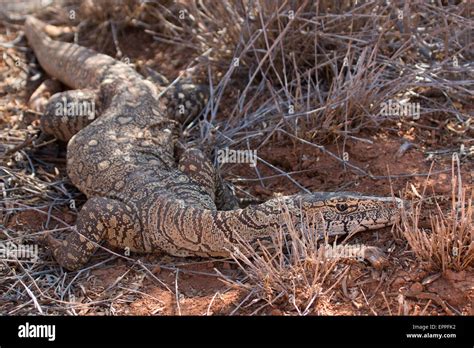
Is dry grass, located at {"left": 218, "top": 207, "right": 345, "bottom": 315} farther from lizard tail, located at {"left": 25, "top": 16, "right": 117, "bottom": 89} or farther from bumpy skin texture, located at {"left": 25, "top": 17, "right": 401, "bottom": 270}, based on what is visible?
lizard tail, located at {"left": 25, "top": 16, "right": 117, "bottom": 89}

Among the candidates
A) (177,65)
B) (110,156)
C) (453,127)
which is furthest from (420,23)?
(110,156)

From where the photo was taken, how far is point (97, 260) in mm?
6090

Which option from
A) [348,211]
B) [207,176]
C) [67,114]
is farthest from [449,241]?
[67,114]

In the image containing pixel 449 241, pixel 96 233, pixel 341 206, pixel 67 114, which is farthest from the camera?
pixel 67 114

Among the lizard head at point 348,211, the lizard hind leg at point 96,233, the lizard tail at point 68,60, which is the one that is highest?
the lizard head at point 348,211

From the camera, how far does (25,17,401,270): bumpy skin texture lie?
5391 mm

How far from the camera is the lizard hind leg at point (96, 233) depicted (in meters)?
5.93

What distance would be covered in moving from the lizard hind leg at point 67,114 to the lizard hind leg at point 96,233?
1.71m

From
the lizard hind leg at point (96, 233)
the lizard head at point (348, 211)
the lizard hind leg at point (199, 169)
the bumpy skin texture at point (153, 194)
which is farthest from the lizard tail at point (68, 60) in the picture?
the lizard head at point (348, 211)

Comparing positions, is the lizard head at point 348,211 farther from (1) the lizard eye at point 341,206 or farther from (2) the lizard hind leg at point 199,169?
(2) the lizard hind leg at point 199,169

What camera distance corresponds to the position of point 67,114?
749 cm

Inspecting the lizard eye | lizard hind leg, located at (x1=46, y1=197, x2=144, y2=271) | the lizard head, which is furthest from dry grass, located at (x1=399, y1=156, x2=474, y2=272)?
lizard hind leg, located at (x1=46, y1=197, x2=144, y2=271)

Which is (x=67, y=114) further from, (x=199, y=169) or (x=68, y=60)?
(x=199, y=169)

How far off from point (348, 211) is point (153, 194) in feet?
5.33
